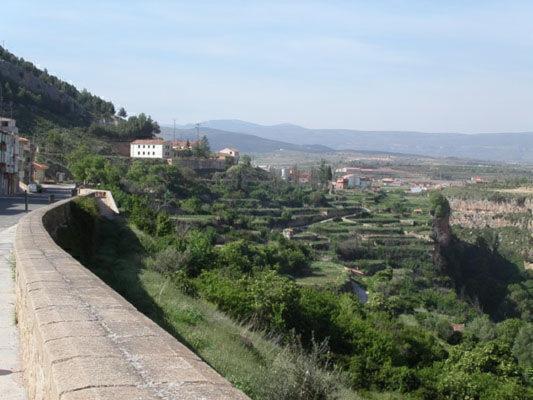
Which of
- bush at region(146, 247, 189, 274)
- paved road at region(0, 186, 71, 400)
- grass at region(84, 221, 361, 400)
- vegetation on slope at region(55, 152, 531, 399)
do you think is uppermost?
paved road at region(0, 186, 71, 400)

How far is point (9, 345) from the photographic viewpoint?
17.5ft

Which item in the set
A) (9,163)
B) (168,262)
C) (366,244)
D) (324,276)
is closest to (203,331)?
(168,262)

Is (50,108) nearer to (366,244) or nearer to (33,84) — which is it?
(33,84)

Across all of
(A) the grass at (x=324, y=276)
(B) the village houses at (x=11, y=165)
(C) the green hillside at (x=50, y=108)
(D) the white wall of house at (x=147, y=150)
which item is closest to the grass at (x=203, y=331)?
(A) the grass at (x=324, y=276)

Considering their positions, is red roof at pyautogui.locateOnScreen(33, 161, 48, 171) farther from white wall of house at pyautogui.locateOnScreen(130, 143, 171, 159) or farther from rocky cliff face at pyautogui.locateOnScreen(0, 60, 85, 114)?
white wall of house at pyautogui.locateOnScreen(130, 143, 171, 159)

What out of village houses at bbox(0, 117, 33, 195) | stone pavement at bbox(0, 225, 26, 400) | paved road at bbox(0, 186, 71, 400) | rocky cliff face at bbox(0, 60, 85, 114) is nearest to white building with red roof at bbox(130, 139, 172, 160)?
rocky cliff face at bbox(0, 60, 85, 114)

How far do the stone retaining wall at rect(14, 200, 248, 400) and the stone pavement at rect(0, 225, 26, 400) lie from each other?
3.9 inches

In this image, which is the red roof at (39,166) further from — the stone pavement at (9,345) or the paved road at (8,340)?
the stone pavement at (9,345)

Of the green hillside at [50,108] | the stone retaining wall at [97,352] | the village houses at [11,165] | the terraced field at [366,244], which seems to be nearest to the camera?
the stone retaining wall at [97,352]

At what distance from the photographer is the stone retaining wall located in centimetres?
274

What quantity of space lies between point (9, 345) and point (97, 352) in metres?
2.42

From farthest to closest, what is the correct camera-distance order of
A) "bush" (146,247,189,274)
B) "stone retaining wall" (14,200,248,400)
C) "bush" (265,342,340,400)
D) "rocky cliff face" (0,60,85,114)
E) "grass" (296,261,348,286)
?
"rocky cliff face" (0,60,85,114) → "grass" (296,261,348,286) → "bush" (146,247,189,274) → "bush" (265,342,340,400) → "stone retaining wall" (14,200,248,400)

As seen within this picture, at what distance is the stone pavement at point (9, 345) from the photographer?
4254 millimetres

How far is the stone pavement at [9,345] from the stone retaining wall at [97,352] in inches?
3.9
